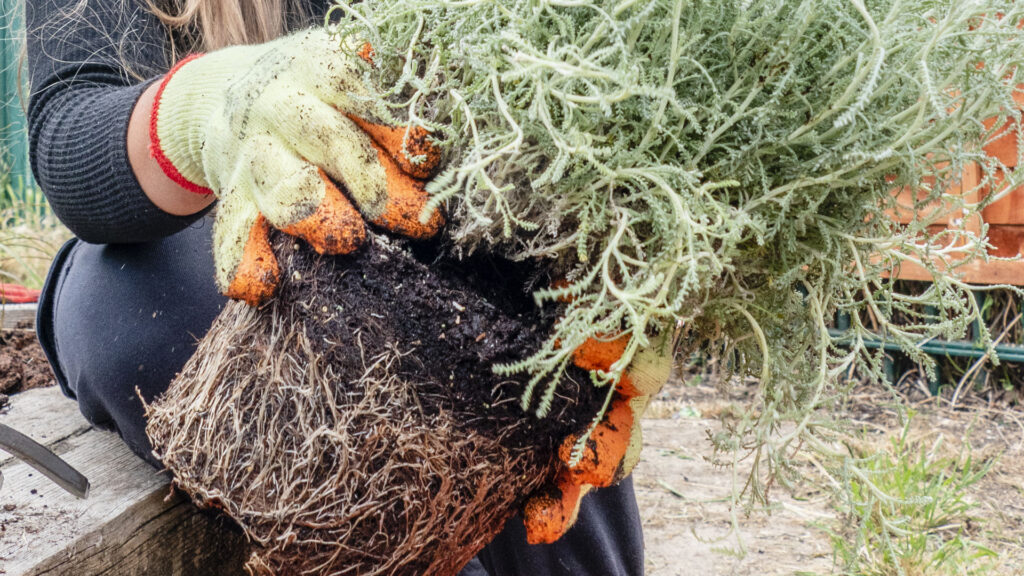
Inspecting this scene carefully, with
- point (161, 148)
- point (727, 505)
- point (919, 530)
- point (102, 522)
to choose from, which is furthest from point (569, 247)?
point (727, 505)

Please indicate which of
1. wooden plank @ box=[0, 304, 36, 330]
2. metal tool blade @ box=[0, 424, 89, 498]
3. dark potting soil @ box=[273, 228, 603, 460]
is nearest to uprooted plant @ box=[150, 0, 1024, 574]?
dark potting soil @ box=[273, 228, 603, 460]

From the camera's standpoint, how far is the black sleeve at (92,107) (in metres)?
1.10

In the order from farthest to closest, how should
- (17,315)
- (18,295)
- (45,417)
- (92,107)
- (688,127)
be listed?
(18,295), (17,315), (45,417), (92,107), (688,127)

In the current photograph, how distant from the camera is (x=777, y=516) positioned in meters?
2.26

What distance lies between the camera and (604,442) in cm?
92

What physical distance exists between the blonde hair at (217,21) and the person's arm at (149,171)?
13.1 inches

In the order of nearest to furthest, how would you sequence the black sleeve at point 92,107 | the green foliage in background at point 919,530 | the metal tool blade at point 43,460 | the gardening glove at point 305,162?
1. the gardening glove at point 305,162
2. the metal tool blade at point 43,460
3. the black sleeve at point 92,107
4. the green foliage in background at point 919,530

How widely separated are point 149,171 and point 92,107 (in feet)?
0.60

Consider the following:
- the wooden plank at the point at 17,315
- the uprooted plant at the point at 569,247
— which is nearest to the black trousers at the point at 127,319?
the uprooted plant at the point at 569,247

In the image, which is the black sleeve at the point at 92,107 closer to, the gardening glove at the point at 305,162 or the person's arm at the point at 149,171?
the person's arm at the point at 149,171

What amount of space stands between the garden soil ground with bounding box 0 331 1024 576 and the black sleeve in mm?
812

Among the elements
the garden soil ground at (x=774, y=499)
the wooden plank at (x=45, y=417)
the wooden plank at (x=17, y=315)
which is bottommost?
the garden soil ground at (x=774, y=499)

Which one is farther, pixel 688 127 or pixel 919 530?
pixel 919 530

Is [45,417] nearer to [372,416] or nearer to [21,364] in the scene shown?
[21,364]
